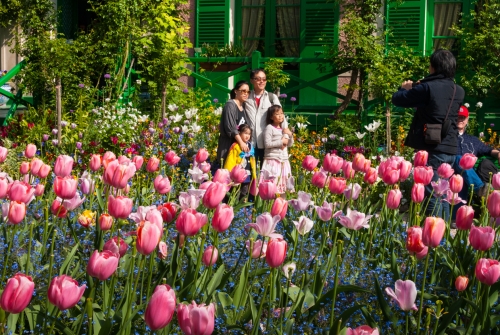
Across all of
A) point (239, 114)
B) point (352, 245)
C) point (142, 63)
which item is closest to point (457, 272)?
point (352, 245)

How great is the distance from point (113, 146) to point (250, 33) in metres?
3.62

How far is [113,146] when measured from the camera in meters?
8.47

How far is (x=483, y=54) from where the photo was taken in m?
9.40

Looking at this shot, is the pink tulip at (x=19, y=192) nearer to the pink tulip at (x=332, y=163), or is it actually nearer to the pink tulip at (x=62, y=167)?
the pink tulip at (x=62, y=167)

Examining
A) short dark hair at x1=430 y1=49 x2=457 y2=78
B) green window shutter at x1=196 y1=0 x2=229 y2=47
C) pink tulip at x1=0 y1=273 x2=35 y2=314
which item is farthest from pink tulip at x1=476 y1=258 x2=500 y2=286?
green window shutter at x1=196 y1=0 x2=229 y2=47

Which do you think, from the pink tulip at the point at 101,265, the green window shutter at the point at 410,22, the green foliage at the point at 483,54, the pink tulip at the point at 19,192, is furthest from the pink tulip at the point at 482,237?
the green window shutter at the point at 410,22

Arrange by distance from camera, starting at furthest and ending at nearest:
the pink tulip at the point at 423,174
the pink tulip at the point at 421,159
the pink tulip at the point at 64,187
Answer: the pink tulip at the point at 421,159 < the pink tulip at the point at 423,174 < the pink tulip at the point at 64,187

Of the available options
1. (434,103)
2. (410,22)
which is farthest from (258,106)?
(410,22)

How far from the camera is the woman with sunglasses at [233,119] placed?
6.79 metres

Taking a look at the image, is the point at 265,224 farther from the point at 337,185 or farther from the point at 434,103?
the point at 434,103

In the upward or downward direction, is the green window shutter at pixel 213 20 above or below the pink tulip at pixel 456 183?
above

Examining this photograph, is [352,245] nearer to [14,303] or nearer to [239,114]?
[14,303]

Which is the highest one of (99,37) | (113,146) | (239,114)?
(99,37)

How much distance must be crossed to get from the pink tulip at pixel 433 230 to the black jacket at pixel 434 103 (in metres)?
3.33
